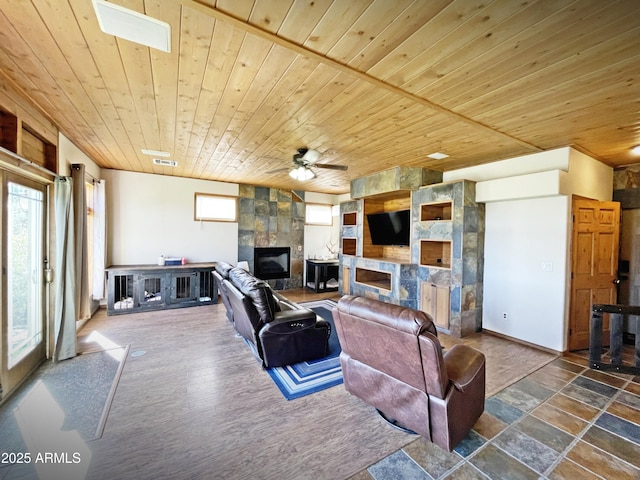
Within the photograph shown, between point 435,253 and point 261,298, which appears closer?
point 261,298

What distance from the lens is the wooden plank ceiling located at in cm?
154

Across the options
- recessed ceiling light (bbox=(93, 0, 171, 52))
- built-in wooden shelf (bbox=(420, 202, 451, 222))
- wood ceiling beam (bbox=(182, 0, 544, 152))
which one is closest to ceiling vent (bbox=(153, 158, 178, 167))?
recessed ceiling light (bbox=(93, 0, 171, 52))

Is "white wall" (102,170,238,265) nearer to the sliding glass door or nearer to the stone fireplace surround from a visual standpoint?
the stone fireplace surround

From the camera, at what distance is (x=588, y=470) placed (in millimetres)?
1820

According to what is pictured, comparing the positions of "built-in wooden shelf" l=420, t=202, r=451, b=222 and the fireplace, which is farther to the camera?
the fireplace

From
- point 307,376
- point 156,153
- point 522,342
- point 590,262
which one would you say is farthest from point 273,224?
point 590,262

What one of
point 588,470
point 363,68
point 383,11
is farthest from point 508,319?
point 383,11

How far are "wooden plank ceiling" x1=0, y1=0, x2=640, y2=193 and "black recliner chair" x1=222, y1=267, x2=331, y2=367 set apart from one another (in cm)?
194

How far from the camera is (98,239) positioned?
190 inches

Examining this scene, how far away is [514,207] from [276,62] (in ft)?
13.2

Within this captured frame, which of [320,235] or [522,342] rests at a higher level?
[320,235]

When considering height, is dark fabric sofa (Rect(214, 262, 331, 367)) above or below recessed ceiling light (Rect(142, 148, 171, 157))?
below

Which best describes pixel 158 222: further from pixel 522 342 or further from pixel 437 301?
pixel 522 342

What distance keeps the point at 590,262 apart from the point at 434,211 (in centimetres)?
224
